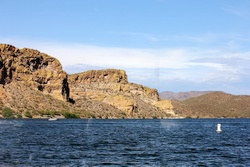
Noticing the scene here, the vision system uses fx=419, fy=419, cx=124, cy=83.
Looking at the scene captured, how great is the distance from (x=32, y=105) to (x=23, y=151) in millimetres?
161722

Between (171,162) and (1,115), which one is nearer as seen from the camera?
(171,162)

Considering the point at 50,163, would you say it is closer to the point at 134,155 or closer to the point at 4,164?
the point at 4,164

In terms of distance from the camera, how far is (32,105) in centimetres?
19962

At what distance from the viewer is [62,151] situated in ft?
139

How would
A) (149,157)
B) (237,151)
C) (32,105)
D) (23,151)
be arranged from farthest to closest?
(32,105) → (237,151) → (23,151) → (149,157)

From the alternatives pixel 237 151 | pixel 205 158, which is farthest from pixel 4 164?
pixel 237 151

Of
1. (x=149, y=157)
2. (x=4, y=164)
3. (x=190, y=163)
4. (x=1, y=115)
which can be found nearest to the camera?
(x=4, y=164)

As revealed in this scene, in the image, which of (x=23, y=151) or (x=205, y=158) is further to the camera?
(x=23, y=151)

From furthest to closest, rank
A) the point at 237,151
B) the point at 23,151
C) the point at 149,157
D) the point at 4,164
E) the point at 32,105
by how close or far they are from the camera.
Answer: the point at 32,105, the point at 237,151, the point at 23,151, the point at 149,157, the point at 4,164

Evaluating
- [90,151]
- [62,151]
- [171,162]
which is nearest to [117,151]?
[90,151]

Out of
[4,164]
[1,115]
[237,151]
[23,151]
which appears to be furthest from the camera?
[1,115]

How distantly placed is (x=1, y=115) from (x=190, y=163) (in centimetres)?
16327

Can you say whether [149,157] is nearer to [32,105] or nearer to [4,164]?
[4,164]

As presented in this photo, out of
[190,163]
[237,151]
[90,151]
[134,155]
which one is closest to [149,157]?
[134,155]
